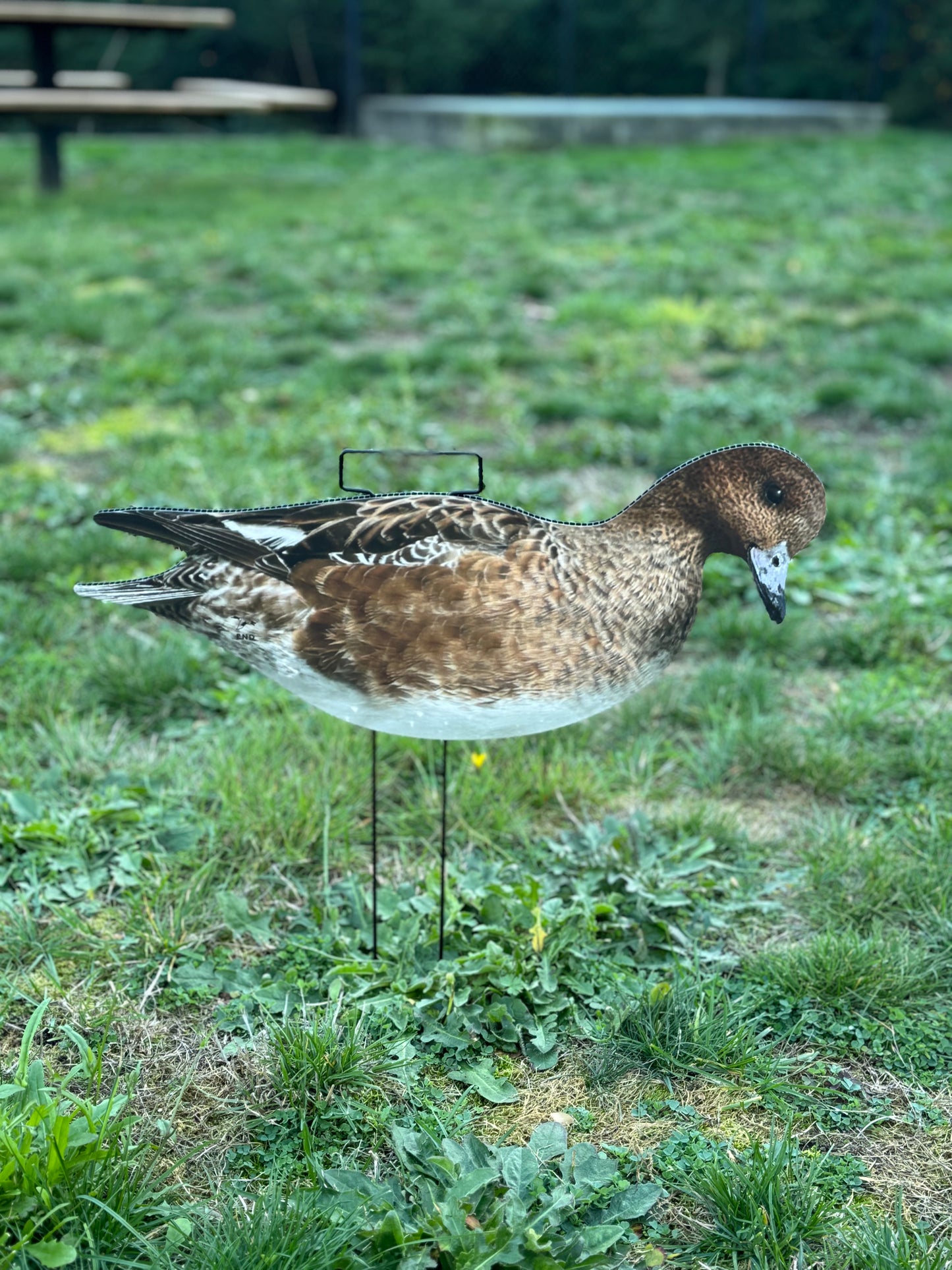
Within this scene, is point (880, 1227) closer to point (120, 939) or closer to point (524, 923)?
point (524, 923)

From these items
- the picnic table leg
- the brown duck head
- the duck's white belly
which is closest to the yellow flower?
the duck's white belly

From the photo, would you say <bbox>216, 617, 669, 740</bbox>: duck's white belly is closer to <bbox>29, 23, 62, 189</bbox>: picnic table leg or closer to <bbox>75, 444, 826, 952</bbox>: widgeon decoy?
<bbox>75, 444, 826, 952</bbox>: widgeon decoy

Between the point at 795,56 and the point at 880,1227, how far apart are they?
1874 cm

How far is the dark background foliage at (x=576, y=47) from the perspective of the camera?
16.5m

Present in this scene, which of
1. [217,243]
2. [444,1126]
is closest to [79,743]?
[444,1126]

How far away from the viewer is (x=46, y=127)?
30.9 feet

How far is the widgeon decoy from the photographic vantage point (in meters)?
1.98

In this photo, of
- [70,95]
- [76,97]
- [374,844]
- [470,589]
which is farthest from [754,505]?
[70,95]

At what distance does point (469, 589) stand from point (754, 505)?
498mm

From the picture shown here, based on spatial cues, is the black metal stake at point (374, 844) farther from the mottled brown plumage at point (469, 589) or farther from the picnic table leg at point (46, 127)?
the picnic table leg at point (46, 127)

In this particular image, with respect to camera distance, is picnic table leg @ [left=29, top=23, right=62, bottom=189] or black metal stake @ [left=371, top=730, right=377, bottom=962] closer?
black metal stake @ [left=371, top=730, right=377, bottom=962]

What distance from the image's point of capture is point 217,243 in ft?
26.6

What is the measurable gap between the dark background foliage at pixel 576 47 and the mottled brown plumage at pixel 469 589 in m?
16.0

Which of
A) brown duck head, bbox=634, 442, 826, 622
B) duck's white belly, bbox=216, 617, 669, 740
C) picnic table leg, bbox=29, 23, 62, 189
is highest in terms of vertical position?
picnic table leg, bbox=29, 23, 62, 189
